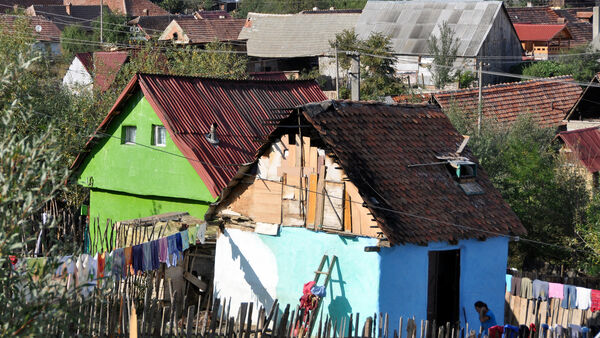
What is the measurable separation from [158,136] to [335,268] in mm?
8350

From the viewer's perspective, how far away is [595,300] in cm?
1767

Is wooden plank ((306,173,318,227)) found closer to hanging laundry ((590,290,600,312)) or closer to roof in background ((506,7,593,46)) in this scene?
hanging laundry ((590,290,600,312))

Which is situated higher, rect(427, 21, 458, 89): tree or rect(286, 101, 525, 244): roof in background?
rect(427, 21, 458, 89): tree

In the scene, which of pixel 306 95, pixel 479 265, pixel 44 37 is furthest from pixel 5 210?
pixel 44 37

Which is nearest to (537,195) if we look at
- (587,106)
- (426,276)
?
(426,276)

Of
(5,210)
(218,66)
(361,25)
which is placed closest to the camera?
(5,210)

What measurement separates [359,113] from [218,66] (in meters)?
18.0

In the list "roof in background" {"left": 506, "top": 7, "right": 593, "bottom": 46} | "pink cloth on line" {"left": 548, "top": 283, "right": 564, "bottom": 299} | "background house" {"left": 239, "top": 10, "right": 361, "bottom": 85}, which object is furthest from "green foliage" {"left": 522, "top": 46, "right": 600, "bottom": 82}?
"pink cloth on line" {"left": 548, "top": 283, "right": 564, "bottom": 299}

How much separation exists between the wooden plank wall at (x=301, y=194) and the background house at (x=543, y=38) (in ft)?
139

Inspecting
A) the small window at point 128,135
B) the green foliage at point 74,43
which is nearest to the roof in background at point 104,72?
the small window at point 128,135

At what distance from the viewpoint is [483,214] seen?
57.4 ft

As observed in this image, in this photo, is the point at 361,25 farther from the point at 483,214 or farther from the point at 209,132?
the point at 483,214

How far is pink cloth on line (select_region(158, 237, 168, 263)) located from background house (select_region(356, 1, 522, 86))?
29.8 m

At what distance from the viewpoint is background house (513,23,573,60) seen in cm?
5747
